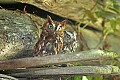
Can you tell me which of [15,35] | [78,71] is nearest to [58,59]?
[78,71]

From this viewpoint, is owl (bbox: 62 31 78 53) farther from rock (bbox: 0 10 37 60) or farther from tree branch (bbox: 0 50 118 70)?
tree branch (bbox: 0 50 118 70)

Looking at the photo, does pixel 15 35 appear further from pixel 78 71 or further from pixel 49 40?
pixel 78 71

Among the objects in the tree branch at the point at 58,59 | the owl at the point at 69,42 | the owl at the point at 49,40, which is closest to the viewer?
the tree branch at the point at 58,59

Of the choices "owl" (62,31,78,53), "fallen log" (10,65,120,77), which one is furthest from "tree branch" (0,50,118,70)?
"owl" (62,31,78,53)

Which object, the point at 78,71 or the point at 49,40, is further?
the point at 49,40

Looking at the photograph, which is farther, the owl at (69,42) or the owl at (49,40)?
the owl at (69,42)

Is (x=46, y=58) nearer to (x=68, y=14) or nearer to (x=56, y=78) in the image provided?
(x=56, y=78)

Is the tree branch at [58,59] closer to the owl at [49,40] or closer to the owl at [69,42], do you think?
the owl at [49,40]

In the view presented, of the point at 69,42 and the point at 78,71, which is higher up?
the point at 69,42

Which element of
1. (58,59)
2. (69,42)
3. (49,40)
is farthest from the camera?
(69,42)

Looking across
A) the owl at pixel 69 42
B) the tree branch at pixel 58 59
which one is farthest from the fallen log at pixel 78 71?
the owl at pixel 69 42

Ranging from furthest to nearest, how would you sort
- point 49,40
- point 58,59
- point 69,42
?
point 69,42 < point 49,40 < point 58,59

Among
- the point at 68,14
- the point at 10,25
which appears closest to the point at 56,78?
the point at 10,25
